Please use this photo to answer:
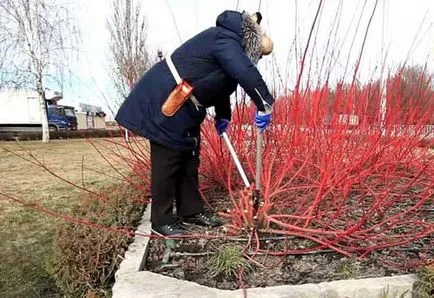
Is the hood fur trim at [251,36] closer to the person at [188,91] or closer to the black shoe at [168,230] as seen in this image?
the person at [188,91]

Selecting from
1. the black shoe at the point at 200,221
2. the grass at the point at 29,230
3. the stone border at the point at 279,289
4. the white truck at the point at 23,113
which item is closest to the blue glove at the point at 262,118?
the black shoe at the point at 200,221

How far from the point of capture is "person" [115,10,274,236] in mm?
2414

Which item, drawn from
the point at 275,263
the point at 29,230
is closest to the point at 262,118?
the point at 275,263

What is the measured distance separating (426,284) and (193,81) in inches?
62.6

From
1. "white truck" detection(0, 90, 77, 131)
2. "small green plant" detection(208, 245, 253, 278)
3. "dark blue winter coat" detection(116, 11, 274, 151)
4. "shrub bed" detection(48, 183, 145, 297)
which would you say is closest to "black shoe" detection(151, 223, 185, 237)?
"shrub bed" detection(48, 183, 145, 297)

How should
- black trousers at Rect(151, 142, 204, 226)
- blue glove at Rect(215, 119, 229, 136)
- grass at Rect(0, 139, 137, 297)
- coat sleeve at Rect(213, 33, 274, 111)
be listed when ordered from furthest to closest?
blue glove at Rect(215, 119, 229, 136) → grass at Rect(0, 139, 137, 297) → black trousers at Rect(151, 142, 204, 226) → coat sleeve at Rect(213, 33, 274, 111)

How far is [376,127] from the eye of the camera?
358 centimetres

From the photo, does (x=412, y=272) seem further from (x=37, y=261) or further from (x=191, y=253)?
(x=37, y=261)

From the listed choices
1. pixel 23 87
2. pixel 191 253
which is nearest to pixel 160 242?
pixel 191 253

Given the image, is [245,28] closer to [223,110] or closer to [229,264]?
[223,110]

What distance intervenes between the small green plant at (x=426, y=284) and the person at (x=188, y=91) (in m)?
1.11

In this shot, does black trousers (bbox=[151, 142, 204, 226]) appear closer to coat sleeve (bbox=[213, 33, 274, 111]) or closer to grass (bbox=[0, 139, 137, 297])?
coat sleeve (bbox=[213, 33, 274, 111])

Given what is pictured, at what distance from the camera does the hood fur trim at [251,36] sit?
8.10 feet

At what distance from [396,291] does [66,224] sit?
1.94 m
